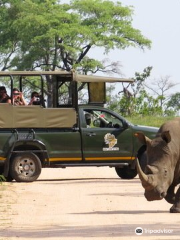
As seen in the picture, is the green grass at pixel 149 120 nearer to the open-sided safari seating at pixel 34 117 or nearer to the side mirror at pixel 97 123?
the side mirror at pixel 97 123

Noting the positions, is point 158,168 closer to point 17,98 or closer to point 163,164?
point 163,164

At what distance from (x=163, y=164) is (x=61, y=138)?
9110 mm

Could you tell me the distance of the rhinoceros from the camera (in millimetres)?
14133

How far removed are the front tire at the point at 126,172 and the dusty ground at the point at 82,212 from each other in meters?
0.59

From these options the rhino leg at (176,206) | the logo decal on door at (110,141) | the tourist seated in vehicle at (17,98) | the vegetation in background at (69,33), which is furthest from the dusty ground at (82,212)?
the vegetation in background at (69,33)

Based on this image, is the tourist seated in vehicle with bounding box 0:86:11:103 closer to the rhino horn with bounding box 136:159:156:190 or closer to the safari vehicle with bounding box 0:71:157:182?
the safari vehicle with bounding box 0:71:157:182

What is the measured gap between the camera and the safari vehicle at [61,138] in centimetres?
2334

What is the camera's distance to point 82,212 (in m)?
16.3

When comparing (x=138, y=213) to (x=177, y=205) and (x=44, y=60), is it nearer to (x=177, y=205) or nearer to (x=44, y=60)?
(x=177, y=205)

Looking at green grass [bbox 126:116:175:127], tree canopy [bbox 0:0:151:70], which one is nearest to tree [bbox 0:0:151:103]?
tree canopy [bbox 0:0:151:70]

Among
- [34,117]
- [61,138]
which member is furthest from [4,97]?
[61,138]

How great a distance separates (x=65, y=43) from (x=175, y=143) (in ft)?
197

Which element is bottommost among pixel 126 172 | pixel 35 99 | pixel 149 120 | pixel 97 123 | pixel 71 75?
pixel 149 120

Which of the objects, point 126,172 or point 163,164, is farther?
point 126,172
